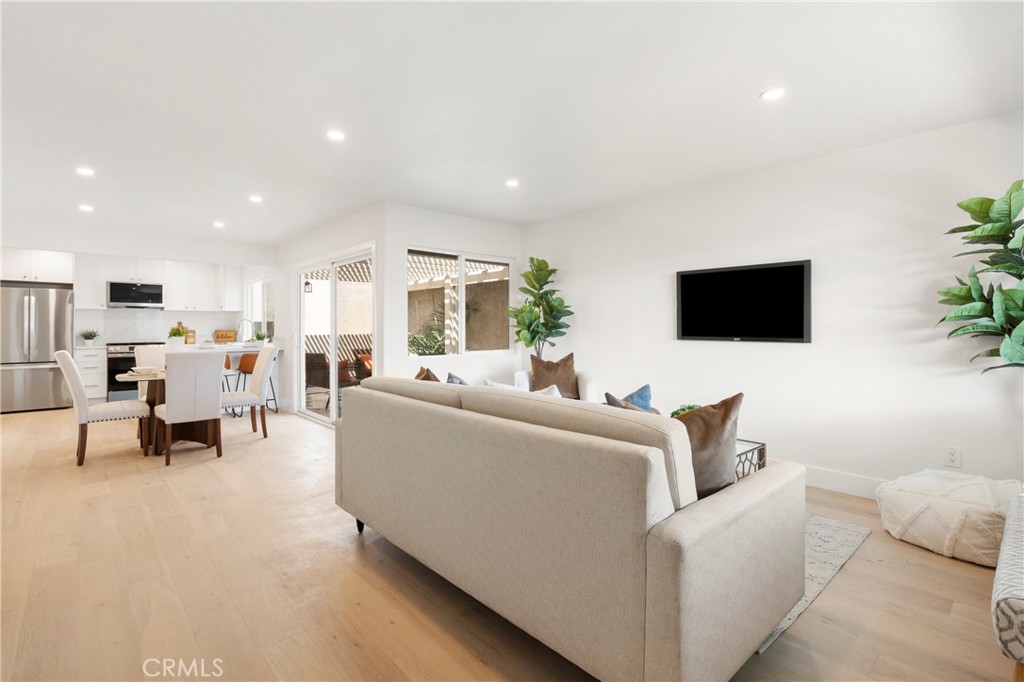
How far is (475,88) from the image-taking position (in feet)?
8.29

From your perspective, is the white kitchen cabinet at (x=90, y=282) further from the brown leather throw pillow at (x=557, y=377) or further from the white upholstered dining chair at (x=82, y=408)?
the brown leather throw pillow at (x=557, y=377)

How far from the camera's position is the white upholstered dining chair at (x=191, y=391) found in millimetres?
3982

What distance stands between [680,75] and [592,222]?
268 cm

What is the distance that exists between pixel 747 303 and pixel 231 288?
7.69 metres

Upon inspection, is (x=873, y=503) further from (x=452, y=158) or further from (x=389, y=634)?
(x=452, y=158)

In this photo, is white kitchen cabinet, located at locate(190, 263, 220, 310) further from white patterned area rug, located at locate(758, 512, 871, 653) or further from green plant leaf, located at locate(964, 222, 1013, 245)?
green plant leaf, located at locate(964, 222, 1013, 245)

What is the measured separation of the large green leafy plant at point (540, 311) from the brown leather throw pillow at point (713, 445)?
3499 millimetres

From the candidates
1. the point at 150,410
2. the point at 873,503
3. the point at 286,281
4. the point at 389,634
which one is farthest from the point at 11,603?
the point at 286,281

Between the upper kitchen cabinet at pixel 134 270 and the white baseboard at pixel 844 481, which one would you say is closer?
the white baseboard at pixel 844 481

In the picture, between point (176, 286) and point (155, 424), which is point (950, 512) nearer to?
point (155, 424)

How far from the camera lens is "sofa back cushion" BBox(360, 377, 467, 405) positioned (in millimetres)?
2035

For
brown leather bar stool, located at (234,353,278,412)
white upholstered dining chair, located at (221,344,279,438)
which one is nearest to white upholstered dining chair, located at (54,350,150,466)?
white upholstered dining chair, located at (221,344,279,438)

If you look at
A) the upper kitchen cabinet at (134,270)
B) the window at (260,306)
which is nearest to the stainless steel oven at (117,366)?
the upper kitchen cabinet at (134,270)

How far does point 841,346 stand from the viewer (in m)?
3.44
